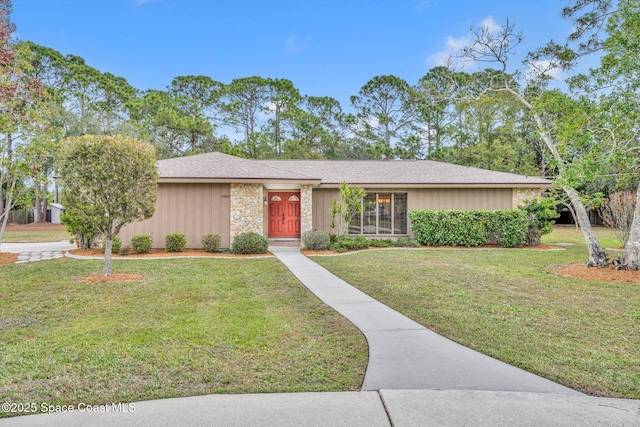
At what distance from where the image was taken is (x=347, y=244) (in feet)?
42.0

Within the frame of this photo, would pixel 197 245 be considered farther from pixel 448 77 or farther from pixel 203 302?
pixel 448 77

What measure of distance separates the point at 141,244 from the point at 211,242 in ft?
6.94

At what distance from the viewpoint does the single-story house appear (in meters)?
12.5

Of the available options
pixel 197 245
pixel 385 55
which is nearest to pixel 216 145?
pixel 385 55

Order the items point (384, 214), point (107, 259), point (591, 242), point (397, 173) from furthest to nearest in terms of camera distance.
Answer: point (397, 173)
point (384, 214)
point (591, 242)
point (107, 259)

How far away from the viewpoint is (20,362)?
333 cm

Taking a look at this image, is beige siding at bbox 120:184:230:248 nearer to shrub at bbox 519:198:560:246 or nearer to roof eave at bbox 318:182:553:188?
roof eave at bbox 318:182:553:188

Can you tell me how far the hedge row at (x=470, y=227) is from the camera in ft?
43.7

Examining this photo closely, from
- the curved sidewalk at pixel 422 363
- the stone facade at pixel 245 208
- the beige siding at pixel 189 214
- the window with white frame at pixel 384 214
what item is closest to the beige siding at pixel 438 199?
the window with white frame at pixel 384 214

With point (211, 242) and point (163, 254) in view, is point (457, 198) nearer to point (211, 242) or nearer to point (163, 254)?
point (211, 242)

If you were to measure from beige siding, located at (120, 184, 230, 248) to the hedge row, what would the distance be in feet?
23.5

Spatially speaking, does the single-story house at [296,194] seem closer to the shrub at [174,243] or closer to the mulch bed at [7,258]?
the shrub at [174,243]

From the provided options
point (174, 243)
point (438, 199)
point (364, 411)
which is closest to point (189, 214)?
point (174, 243)

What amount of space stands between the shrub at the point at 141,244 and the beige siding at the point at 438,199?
625 cm
